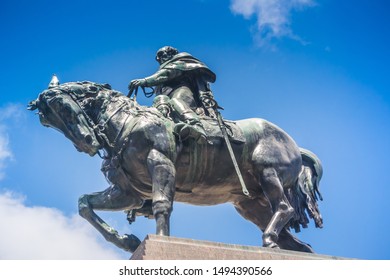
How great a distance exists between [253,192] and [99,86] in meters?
3.34

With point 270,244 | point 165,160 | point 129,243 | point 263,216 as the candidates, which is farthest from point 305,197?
point 129,243

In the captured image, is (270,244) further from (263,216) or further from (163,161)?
(163,161)

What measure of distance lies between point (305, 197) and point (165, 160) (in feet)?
10.7

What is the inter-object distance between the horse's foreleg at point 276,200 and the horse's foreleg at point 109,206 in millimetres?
2208

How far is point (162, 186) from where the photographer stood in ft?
37.8

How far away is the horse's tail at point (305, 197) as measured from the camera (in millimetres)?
13516

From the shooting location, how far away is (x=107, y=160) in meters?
12.4

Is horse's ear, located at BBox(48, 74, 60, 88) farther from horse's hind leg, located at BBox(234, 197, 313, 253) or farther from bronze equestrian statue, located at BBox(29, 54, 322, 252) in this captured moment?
horse's hind leg, located at BBox(234, 197, 313, 253)
